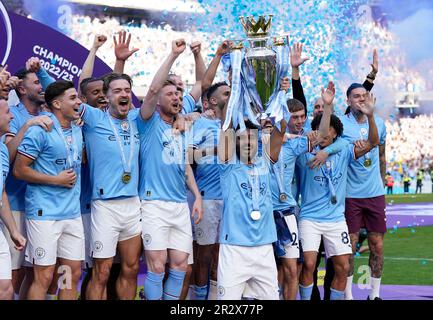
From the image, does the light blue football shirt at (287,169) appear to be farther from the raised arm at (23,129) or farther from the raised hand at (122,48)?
the raised arm at (23,129)

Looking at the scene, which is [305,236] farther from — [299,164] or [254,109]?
[254,109]

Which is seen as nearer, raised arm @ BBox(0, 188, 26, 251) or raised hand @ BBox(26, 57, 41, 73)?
raised arm @ BBox(0, 188, 26, 251)

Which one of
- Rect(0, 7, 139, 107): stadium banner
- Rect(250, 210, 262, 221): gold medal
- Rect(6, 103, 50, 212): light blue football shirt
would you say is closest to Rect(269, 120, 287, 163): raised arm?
Rect(250, 210, 262, 221): gold medal

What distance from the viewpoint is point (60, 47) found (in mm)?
9172

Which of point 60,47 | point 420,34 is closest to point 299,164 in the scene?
point 60,47

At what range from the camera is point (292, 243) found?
22.8 ft

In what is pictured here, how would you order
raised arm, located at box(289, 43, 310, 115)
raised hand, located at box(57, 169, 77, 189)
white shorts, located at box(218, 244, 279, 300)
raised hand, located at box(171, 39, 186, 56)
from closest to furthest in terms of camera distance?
1. white shorts, located at box(218, 244, 279, 300)
2. raised hand, located at box(57, 169, 77, 189)
3. raised hand, located at box(171, 39, 186, 56)
4. raised arm, located at box(289, 43, 310, 115)

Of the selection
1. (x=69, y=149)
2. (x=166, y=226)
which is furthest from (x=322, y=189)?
(x=69, y=149)

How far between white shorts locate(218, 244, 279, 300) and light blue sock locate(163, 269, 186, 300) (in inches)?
36.0

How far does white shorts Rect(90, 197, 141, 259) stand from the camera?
6527 millimetres

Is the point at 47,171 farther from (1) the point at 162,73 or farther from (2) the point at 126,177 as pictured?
(1) the point at 162,73

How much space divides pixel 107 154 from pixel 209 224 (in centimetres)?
125

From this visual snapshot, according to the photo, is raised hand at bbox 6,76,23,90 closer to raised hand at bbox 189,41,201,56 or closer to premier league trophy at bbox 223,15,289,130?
raised hand at bbox 189,41,201,56
